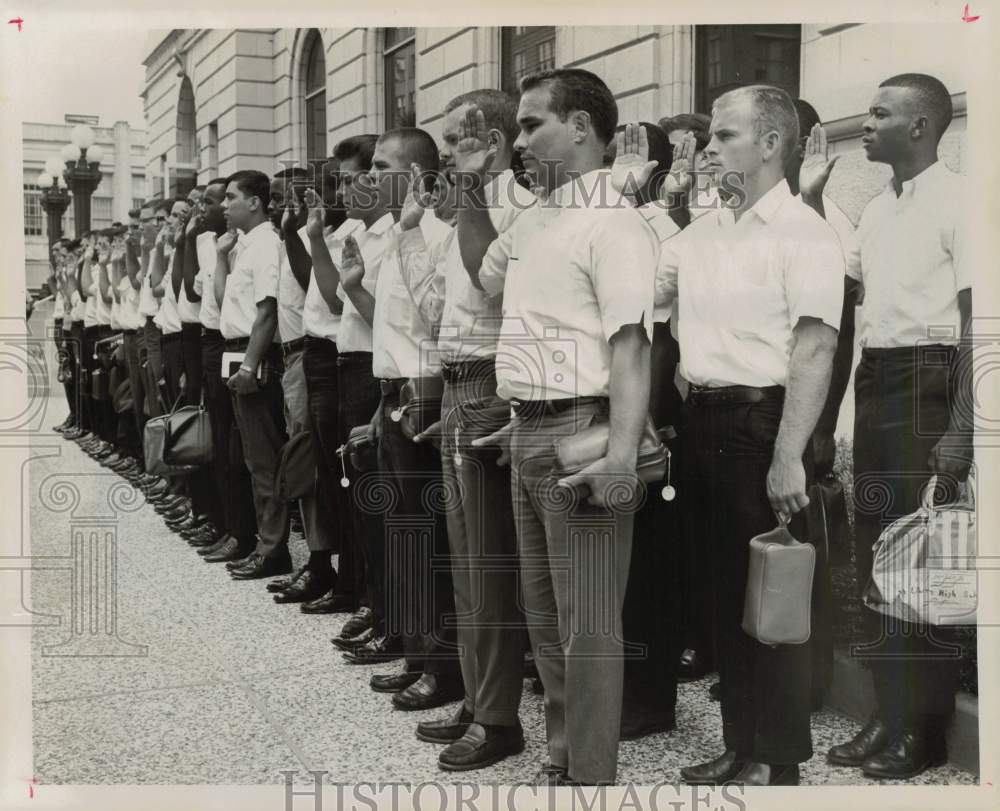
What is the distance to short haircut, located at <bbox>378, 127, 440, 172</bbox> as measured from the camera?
449cm

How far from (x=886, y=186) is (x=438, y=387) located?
164cm

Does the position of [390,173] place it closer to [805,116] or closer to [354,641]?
[805,116]

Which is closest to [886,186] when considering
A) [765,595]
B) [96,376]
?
[765,595]

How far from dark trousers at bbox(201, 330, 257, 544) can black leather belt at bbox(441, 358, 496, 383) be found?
1.79 m

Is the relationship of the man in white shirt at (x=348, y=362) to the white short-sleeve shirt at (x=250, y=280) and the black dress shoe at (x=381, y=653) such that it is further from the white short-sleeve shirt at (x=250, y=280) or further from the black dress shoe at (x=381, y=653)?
the white short-sleeve shirt at (x=250, y=280)

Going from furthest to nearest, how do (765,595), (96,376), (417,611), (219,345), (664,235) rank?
(219,345) → (96,376) → (417,611) → (664,235) → (765,595)

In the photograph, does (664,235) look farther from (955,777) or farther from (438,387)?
(955,777)

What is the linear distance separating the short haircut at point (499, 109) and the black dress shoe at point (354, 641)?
6.35 ft

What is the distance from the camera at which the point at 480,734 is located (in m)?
4.02

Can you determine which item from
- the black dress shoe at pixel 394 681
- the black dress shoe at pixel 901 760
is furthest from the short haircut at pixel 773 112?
the black dress shoe at pixel 394 681

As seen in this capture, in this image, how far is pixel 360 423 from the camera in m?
4.97

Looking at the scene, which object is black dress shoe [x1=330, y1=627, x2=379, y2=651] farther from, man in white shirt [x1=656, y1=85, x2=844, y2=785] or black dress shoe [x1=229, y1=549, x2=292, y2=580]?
man in white shirt [x1=656, y1=85, x2=844, y2=785]

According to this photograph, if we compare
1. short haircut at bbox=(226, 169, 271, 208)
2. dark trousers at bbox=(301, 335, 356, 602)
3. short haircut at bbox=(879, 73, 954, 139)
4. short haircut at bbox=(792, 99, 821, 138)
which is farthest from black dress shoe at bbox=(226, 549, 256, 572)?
short haircut at bbox=(879, 73, 954, 139)

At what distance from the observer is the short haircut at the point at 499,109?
4.15m
